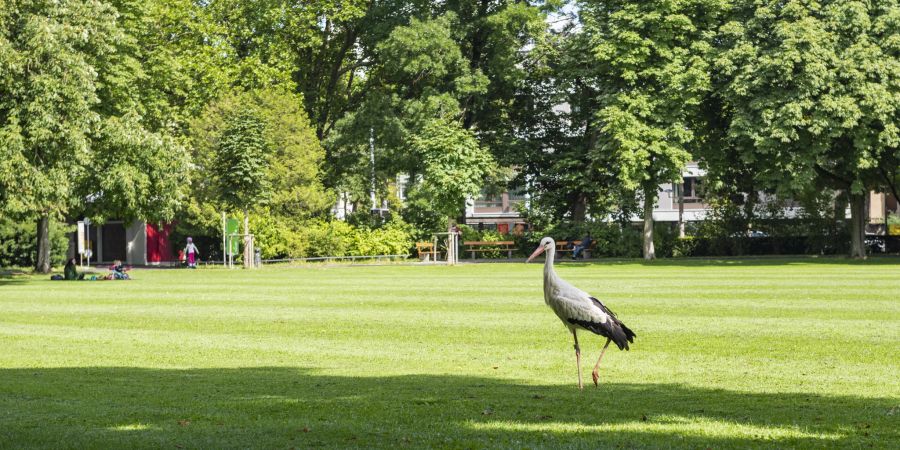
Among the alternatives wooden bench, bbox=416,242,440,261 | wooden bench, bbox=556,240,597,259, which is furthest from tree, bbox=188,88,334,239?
wooden bench, bbox=556,240,597,259

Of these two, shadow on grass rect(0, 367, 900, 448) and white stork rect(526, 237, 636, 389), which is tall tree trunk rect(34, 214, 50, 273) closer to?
shadow on grass rect(0, 367, 900, 448)

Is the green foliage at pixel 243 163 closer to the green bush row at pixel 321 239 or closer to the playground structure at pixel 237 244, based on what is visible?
the playground structure at pixel 237 244

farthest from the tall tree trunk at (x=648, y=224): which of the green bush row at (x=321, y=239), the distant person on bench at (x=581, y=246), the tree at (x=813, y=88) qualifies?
the green bush row at (x=321, y=239)

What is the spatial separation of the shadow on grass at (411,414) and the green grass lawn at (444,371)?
38mm

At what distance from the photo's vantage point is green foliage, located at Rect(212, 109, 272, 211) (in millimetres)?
61000

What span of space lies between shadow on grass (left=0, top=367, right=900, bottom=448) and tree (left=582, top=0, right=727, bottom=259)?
48.2 m

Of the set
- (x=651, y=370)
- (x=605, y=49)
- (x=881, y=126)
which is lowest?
(x=651, y=370)

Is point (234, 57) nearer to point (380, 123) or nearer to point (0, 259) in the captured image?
point (380, 123)

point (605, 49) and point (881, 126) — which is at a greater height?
point (605, 49)

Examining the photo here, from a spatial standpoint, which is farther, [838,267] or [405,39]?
[405,39]

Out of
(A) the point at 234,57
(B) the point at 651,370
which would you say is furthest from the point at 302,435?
(A) the point at 234,57

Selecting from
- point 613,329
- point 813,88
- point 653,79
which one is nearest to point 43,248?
point 653,79

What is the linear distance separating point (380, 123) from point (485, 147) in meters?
6.76

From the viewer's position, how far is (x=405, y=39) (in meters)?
67.4
